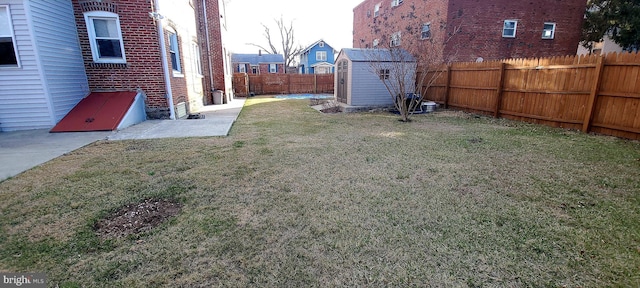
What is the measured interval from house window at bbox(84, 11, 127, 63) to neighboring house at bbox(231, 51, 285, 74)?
3355 centimetres

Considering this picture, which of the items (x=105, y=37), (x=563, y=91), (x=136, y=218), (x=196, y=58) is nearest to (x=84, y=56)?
(x=105, y=37)

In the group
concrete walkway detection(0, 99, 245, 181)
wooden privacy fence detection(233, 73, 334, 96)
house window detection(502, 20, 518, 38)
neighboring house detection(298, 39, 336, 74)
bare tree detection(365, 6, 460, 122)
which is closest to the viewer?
concrete walkway detection(0, 99, 245, 181)

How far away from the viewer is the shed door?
41.3 feet

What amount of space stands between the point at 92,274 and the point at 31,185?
259cm

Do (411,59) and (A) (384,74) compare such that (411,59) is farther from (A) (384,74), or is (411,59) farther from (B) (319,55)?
(B) (319,55)

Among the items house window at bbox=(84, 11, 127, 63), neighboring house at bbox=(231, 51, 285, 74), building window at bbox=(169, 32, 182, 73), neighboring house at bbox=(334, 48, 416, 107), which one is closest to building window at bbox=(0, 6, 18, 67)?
house window at bbox=(84, 11, 127, 63)

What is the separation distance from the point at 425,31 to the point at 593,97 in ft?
35.4

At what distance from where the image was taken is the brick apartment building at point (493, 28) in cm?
1445

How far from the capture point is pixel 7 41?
257 inches

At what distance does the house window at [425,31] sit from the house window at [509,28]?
12.4 feet

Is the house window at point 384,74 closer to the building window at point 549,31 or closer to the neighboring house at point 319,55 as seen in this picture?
the building window at point 549,31

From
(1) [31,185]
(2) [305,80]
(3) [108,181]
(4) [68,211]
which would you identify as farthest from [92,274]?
(2) [305,80]

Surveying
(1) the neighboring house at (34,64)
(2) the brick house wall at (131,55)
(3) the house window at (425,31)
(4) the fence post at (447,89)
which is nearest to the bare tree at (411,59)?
(3) the house window at (425,31)

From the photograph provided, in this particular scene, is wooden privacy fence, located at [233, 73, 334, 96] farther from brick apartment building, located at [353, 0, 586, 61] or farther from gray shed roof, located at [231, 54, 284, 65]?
gray shed roof, located at [231, 54, 284, 65]
